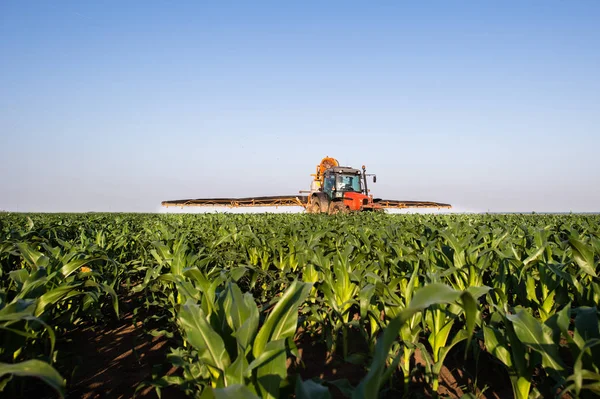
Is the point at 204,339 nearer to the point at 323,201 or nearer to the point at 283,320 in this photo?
the point at 283,320

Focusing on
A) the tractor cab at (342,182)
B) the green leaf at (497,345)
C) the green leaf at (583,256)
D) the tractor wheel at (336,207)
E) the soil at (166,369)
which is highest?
the tractor cab at (342,182)

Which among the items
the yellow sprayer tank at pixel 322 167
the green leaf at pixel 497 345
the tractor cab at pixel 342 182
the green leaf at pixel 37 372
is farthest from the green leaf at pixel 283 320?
the yellow sprayer tank at pixel 322 167

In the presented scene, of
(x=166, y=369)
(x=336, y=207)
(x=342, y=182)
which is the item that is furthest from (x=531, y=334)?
(x=342, y=182)

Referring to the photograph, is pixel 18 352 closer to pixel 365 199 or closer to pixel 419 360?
pixel 419 360

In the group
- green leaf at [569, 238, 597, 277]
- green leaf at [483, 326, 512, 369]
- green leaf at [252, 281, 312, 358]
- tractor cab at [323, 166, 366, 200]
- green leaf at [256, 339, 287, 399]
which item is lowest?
green leaf at [483, 326, 512, 369]

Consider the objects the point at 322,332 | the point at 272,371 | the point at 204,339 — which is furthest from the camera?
the point at 322,332

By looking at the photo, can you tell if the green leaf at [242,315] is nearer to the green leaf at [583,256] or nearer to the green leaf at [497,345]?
the green leaf at [497,345]

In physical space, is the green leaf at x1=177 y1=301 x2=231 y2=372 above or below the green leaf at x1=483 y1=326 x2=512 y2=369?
above

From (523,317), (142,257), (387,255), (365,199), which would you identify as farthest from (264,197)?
(523,317)

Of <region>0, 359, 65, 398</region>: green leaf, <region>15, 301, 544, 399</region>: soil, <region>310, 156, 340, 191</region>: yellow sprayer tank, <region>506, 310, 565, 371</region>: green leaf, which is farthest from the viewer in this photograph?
<region>310, 156, 340, 191</region>: yellow sprayer tank

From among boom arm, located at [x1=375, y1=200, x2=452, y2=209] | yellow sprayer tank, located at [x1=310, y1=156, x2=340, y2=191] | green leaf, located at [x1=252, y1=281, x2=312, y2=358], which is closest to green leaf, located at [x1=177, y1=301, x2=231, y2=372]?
green leaf, located at [x1=252, y1=281, x2=312, y2=358]

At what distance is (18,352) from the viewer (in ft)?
8.02

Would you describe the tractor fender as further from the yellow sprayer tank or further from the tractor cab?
the yellow sprayer tank

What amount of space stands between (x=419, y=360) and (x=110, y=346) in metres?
2.68
